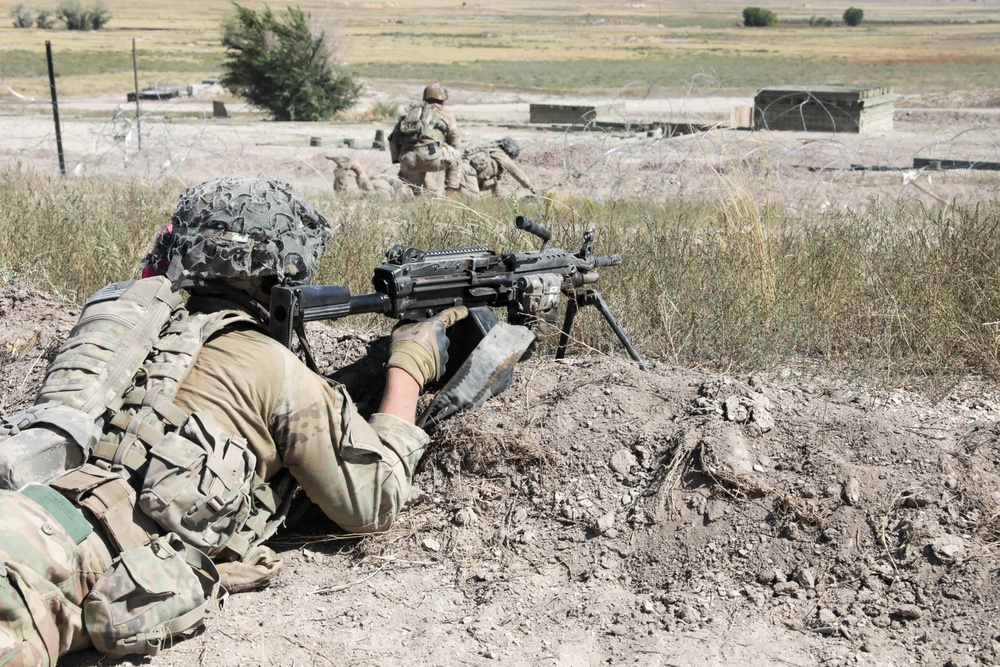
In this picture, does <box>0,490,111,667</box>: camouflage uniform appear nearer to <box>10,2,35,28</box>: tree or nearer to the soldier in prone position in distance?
the soldier in prone position in distance

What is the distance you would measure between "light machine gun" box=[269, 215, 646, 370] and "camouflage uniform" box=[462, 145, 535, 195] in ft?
27.0

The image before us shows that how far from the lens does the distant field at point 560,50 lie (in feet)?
129

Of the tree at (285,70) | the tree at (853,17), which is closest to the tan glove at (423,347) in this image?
the tree at (285,70)

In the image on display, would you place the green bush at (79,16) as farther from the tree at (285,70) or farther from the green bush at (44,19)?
the tree at (285,70)

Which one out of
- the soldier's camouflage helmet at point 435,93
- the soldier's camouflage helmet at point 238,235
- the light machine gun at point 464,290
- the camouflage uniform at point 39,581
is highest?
the soldier's camouflage helmet at point 435,93

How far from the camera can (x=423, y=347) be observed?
3.34 meters

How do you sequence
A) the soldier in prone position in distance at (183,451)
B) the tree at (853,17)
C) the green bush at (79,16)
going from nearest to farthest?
1. the soldier in prone position in distance at (183,451)
2. the green bush at (79,16)
3. the tree at (853,17)

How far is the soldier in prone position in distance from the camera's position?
2.38 metres

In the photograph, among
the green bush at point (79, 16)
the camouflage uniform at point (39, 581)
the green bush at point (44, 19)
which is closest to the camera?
the camouflage uniform at point (39, 581)

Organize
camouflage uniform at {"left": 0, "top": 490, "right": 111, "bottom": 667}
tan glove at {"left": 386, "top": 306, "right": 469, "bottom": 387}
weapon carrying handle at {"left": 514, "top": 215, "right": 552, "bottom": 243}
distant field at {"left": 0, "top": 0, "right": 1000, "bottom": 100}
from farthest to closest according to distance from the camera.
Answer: distant field at {"left": 0, "top": 0, "right": 1000, "bottom": 100} < weapon carrying handle at {"left": 514, "top": 215, "right": 552, "bottom": 243} < tan glove at {"left": 386, "top": 306, "right": 469, "bottom": 387} < camouflage uniform at {"left": 0, "top": 490, "right": 111, "bottom": 667}

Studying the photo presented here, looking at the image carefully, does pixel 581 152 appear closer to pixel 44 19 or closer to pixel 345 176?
pixel 345 176

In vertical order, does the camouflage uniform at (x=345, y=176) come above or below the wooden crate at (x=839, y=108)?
below

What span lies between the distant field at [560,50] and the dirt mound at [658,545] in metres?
8.61

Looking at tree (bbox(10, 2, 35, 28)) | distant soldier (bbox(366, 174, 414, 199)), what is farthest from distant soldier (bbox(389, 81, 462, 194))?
tree (bbox(10, 2, 35, 28))
